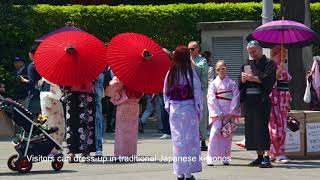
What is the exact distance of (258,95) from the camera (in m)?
12.4

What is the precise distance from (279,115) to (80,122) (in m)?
3.03

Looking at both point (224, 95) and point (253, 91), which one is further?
point (224, 95)

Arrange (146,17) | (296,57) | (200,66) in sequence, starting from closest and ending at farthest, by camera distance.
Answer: (200,66), (296,57), (146,17)

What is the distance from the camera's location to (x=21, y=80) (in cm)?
1683

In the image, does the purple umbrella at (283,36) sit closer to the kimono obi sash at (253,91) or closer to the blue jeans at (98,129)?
the kimono obi sash at (253,91)

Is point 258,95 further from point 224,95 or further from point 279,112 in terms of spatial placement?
point 279,112

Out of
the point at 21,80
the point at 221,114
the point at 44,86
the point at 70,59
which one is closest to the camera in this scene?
the point at 70,59

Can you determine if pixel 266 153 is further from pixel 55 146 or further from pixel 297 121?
pixel 55 146

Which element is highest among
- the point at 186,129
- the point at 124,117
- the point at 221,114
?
the point at 186,129

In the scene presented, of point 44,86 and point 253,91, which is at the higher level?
point 44,86

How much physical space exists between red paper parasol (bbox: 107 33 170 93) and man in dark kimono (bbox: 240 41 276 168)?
130 centimetres

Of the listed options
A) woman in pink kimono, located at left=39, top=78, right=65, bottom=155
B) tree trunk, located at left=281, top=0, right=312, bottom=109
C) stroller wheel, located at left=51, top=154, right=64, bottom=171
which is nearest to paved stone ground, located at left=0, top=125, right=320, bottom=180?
stroller wheel, located at left=51, top=154, right=64, bottom=171

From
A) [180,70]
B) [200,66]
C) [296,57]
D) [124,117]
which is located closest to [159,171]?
[124,117]

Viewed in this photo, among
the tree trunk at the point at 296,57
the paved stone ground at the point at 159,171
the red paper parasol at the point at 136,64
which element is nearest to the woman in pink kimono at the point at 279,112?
the paved stone ground at the point at 159,171
